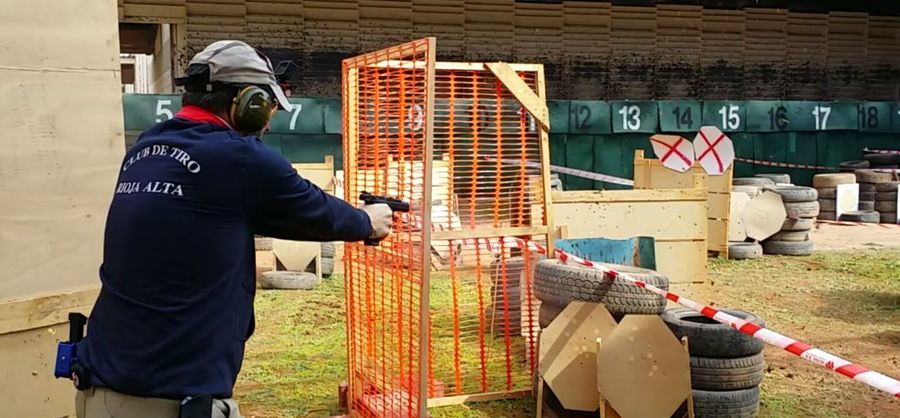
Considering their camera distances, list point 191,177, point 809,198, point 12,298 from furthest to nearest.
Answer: point 809,198, point 12,298, point 191,177

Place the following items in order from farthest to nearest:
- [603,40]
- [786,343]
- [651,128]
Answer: [603,40]
[651,128]
[786,343]

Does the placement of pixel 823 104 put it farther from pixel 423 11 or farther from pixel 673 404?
pixel 673 404

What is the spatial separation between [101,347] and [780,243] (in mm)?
11744

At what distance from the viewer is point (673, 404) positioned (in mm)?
4992

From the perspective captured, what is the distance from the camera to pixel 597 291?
5344 millimetres

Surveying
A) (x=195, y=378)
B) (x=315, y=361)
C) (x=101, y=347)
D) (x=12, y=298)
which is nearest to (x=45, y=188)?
(x=12, y=298)

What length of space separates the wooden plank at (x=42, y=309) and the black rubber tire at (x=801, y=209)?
10.9 m

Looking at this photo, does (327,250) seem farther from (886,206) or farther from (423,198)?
(886,206)

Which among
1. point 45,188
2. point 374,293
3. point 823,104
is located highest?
point 823,104

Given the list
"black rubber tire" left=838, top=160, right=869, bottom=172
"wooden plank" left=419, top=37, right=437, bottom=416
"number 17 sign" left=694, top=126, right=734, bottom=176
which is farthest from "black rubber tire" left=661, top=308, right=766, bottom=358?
"black rubber tire" left=838, top=160, right=869, bottom=172

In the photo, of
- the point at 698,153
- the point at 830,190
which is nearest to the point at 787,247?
the point at 698,153

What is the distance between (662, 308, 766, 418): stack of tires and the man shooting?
10.7 feet

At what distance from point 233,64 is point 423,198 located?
1603mm

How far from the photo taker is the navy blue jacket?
2590 millimetres
